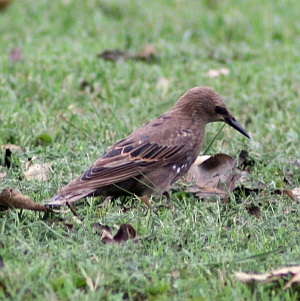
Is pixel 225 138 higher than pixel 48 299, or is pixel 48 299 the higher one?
pixel 48 299

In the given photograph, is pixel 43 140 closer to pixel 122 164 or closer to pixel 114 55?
pixel 122 164

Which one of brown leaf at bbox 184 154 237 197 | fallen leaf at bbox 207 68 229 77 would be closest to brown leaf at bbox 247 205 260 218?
brown leaf at bbox 184 154 237 197

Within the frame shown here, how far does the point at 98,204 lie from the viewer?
5004mm

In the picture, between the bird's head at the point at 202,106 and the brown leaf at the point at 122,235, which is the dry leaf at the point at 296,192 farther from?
the brown leaf at the point at 122,235

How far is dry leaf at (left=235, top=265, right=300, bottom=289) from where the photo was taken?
3.48 meters

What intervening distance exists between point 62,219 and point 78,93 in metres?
3.49

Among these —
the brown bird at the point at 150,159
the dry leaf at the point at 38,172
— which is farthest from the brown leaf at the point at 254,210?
the dry leaf at the point at 38,172

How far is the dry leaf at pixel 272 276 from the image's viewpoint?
3.48 meters

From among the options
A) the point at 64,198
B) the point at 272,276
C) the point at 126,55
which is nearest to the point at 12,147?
the point at 64,198

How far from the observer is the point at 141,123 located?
22.4 feet

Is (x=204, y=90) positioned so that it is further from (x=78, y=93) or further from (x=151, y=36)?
(x=151, y=36)

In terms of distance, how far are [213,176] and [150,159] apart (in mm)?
569

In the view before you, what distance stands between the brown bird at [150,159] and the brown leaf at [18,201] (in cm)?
30

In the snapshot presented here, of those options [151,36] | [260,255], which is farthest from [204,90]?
[151,36]
